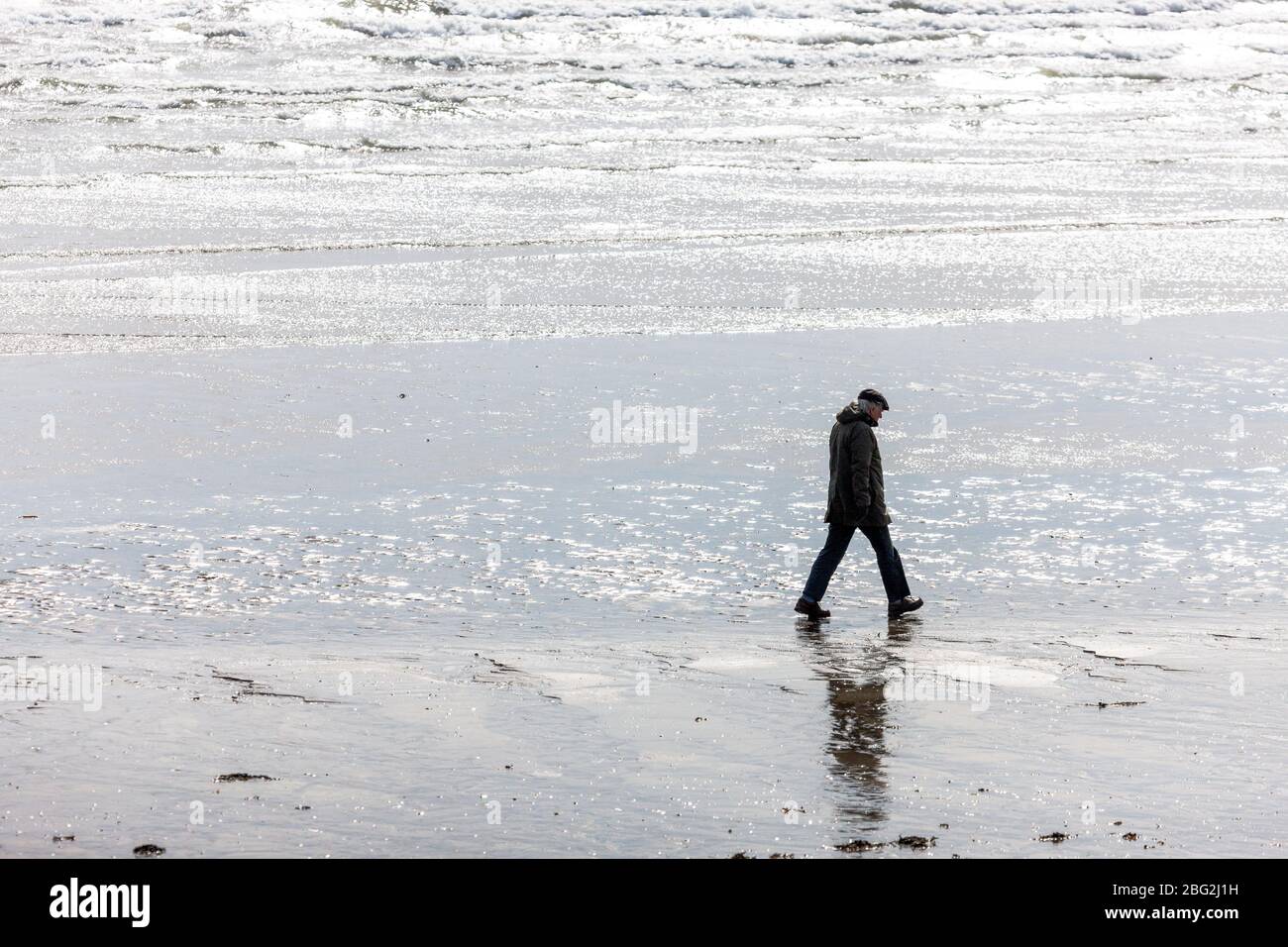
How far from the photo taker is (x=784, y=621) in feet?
32.9

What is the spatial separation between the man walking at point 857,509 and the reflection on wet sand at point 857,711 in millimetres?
186

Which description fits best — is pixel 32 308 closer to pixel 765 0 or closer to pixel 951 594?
pixel 951 594

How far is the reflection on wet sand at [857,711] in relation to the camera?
22.6 ft

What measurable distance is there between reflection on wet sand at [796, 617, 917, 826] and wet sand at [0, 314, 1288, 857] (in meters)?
0.03

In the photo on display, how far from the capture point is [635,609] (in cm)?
1031

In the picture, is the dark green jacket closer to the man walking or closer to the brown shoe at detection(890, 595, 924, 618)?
the man walking

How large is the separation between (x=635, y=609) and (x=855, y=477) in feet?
5.28

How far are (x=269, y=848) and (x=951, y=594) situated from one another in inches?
222

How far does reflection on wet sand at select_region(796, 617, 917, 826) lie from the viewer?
Answer: 6895mm

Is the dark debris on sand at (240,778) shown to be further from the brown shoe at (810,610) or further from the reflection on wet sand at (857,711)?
the brown shoe at (810,610)

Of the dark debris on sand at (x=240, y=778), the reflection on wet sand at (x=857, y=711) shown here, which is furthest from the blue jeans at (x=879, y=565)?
the dark debris on sand at (x=240, y=778)

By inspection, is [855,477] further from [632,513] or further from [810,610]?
[632,513]

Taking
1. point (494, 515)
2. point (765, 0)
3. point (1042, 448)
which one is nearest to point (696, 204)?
point (1042, 448)

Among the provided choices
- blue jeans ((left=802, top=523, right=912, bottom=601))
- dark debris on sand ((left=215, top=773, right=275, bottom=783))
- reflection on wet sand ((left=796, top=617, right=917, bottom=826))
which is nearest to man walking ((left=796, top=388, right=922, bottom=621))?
blue jeans ((left=802, top=523, right=912, bottom=601))
